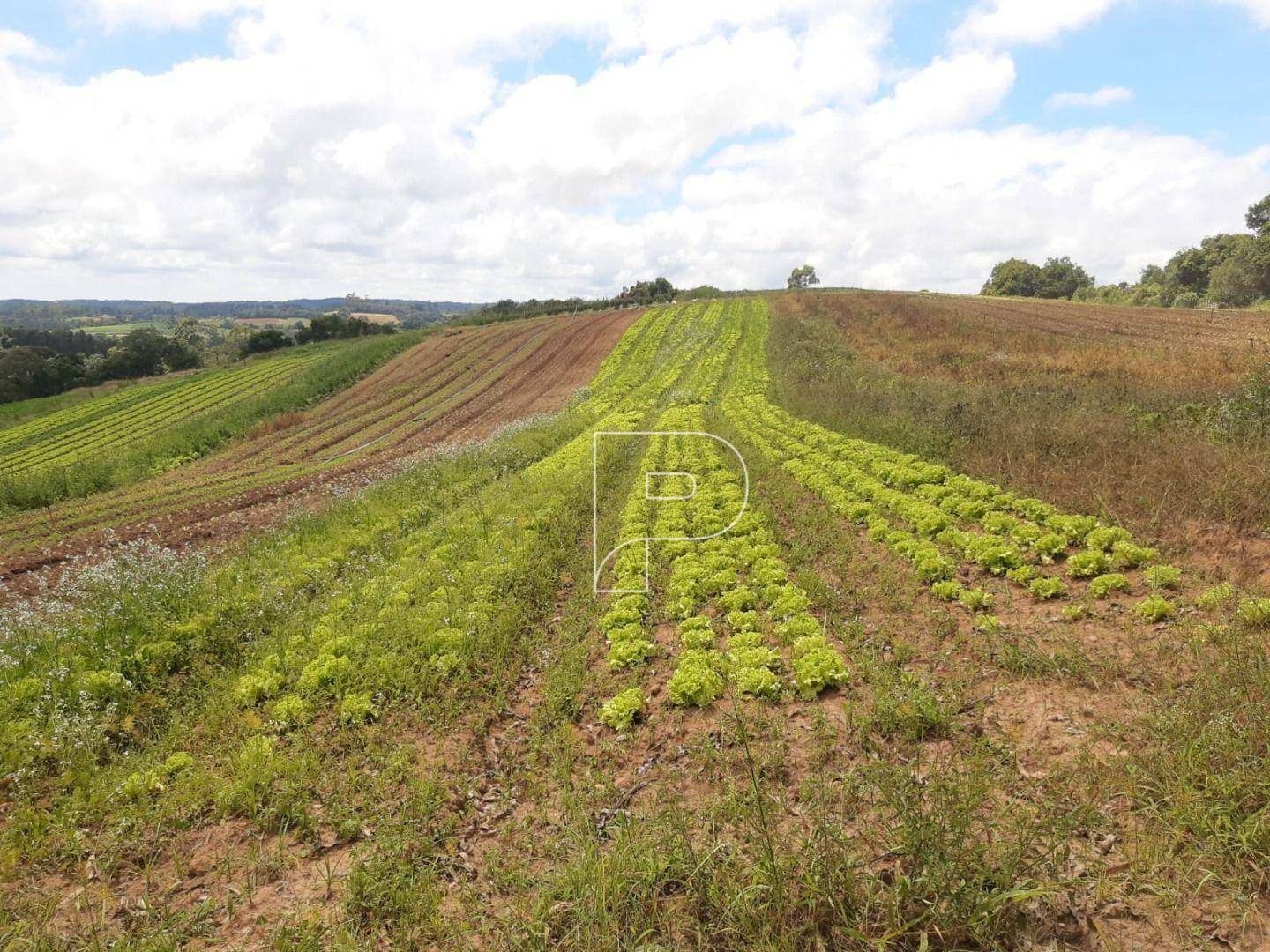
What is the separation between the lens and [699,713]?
7750 millimetres

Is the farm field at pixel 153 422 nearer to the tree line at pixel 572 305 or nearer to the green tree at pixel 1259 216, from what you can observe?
the tree line at pixel 572 305

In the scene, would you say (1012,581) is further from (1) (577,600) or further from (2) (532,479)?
(2) (532,479)

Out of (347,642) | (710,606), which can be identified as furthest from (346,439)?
(710,606)

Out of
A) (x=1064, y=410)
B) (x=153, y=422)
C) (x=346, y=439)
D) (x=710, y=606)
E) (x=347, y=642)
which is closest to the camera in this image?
(x=347, y=642)

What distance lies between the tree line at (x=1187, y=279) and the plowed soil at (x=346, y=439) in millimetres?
54918

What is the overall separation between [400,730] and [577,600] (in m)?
4.29

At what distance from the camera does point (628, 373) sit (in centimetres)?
3931

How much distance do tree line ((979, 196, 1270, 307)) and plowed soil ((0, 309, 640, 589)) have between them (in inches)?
2162

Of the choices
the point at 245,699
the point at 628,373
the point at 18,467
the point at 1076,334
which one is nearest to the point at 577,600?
the point at 245,699

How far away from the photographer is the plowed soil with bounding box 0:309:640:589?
17875 millimetres

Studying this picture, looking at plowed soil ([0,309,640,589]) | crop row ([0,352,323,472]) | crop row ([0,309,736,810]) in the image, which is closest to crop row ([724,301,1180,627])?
crop row ([0,309,736,810])

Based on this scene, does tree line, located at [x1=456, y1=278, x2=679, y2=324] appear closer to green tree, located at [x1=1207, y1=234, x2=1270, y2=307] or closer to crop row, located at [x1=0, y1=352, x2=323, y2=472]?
crop row, located at [x1=0, y1=352, x2=323, y2=472]

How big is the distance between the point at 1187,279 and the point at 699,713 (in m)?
96.4

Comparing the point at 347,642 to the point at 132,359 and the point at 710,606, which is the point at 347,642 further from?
the point at 132,359
